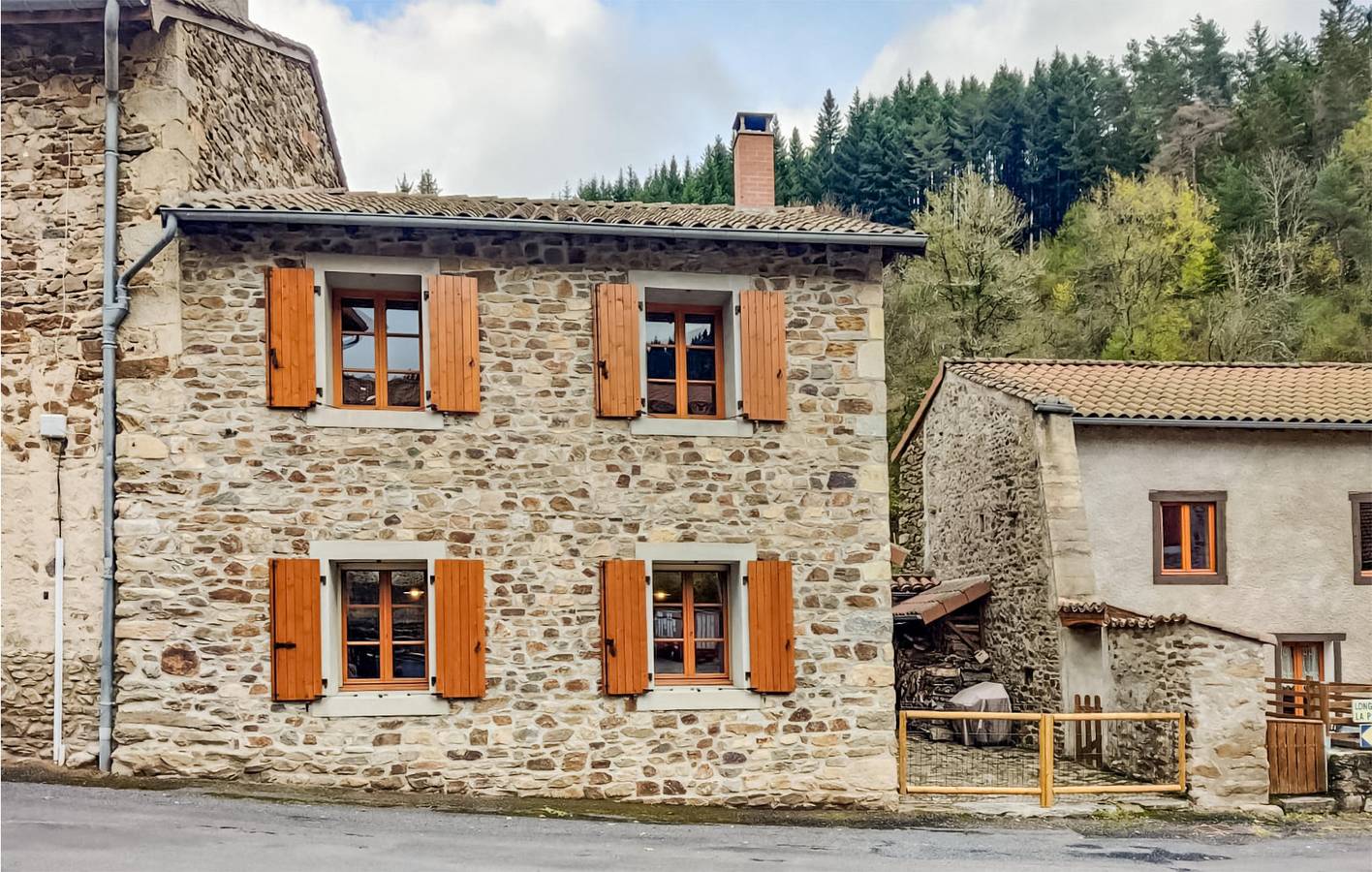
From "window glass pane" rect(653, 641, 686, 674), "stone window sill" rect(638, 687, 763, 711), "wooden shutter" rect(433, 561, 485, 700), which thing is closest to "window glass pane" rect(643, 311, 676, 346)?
"wooden shutter" rect(433, 561, 485, 700)

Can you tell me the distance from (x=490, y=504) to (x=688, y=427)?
189cm

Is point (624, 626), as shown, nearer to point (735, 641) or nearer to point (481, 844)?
point (735, 641)

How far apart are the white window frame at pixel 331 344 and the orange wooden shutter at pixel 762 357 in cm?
276

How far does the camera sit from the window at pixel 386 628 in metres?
9.50

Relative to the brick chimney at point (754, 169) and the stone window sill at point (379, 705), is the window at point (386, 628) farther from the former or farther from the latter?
the brick chimney at point (754, 169)

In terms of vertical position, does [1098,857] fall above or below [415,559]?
below

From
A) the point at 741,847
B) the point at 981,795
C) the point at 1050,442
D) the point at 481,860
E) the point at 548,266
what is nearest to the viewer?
the point at 481,860

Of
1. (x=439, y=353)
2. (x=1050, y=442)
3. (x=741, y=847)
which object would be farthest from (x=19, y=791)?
(x=1050, y=442)

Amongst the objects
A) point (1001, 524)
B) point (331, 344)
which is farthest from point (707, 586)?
point (1001, 524)

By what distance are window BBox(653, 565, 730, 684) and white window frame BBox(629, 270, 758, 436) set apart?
127cm

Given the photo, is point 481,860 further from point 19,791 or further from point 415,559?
point 19,791

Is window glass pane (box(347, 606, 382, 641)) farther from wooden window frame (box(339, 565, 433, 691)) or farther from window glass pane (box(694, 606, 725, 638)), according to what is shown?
window glass pane (box(694, 606, 725, 638))

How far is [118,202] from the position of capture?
943 centimetres

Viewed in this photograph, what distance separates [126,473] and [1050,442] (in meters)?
10.3
